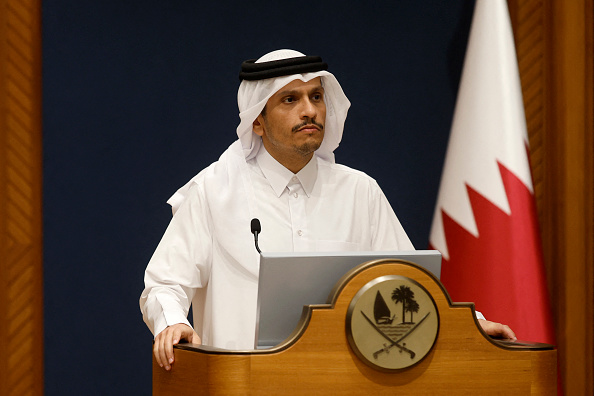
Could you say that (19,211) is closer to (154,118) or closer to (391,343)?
(154,118)

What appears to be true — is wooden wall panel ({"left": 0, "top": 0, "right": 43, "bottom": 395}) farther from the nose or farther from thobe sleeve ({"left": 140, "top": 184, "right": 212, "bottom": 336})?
the nose

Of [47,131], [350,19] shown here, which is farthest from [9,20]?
[350,19]

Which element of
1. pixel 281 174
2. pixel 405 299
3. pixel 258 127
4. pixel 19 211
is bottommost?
pixel 405 299

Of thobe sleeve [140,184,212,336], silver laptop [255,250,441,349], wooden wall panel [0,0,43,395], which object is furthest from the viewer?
wooden wall panel [0,0,43,395]

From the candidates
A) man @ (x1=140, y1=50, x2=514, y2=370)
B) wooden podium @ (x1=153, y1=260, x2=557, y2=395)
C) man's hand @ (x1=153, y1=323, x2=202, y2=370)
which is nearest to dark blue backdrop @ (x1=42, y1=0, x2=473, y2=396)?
man @ (x1=140, y1=50, x2=514, y2=370)

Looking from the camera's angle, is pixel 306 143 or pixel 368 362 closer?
pixel 368 362

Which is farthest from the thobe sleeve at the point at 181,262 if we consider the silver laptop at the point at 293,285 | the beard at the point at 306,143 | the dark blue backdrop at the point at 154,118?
the dark blue backdrop at the point at 154,118

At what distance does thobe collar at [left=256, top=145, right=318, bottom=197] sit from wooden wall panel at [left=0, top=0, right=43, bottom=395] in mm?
1168

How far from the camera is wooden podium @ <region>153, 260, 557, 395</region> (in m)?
1.57

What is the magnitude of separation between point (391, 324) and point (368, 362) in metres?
0.09

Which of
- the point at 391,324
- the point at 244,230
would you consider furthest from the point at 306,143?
the point at 391,324

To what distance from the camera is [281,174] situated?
→ 2502 millimetres

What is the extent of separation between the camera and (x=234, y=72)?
347cm

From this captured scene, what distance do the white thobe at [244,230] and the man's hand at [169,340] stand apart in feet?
0.93
